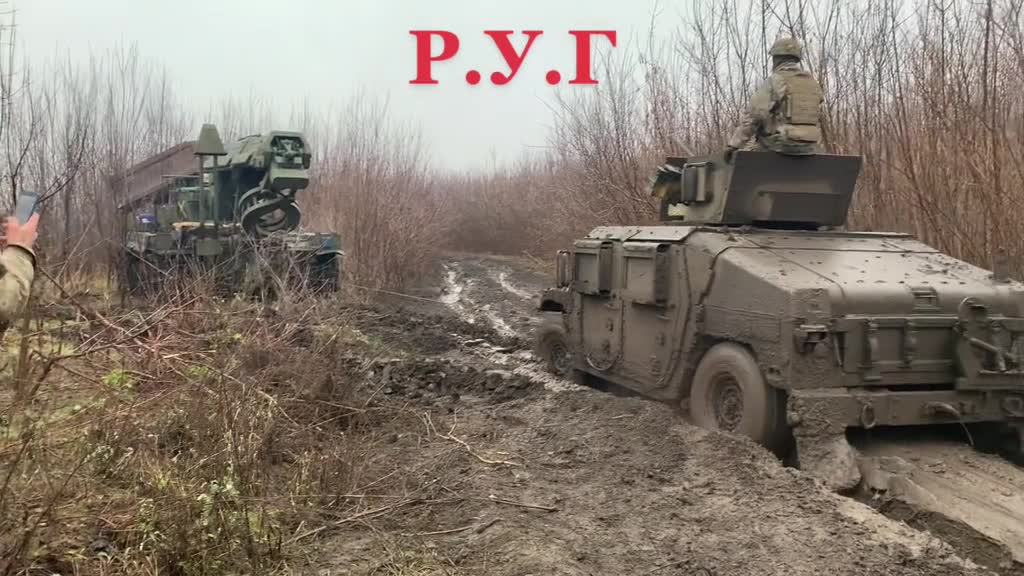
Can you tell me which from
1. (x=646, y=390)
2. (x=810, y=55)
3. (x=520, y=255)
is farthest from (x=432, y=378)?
(x=520, y=255)

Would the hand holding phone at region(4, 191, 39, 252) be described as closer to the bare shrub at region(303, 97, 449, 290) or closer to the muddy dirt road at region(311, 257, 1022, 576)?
the muddy dirt road at region(311, 257, 1022, 576)

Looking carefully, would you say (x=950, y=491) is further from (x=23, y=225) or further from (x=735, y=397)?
(x=23, y=225)

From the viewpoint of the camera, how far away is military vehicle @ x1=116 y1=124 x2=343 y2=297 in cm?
1229

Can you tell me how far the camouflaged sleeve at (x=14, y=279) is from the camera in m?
2.94

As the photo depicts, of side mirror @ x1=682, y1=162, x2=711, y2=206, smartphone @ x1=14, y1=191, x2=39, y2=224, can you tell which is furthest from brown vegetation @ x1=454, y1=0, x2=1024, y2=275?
smartphone @ x1=14, y1=191, x2=39, y2=224

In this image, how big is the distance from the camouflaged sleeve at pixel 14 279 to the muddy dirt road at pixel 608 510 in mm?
1669

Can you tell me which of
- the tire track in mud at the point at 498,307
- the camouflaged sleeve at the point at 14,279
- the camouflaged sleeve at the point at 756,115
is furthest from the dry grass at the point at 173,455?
the camouflaged sleeve at the point at 756,115

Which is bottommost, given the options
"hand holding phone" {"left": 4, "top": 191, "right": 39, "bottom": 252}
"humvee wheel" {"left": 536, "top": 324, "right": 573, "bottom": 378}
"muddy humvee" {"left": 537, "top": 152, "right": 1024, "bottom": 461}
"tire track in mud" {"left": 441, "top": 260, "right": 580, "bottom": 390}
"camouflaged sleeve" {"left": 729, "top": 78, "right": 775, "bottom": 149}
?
"tire track in mud" {"left": 441, "top": 260, "right": 580, "bottom": 390}

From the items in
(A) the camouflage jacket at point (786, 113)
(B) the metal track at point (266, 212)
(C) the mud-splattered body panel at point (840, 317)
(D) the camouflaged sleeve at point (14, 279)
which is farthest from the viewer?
(B) the metal track at point (266, 212)

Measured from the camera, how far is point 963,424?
604 centimetres

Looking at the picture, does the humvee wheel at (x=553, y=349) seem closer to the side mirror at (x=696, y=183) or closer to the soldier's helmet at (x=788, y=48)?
the side mirror at (x=696, y=183)

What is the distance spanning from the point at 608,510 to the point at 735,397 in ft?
6.23

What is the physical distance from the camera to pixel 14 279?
2967mm

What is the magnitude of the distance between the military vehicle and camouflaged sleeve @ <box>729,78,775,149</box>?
627cm
